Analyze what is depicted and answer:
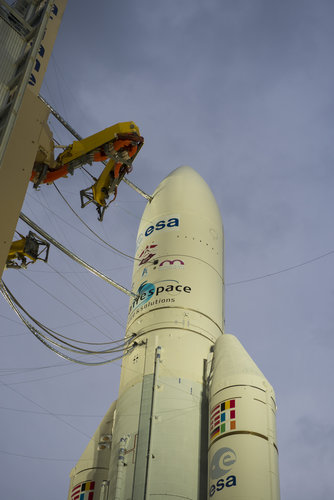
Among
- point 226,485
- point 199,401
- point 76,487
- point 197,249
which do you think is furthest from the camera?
point 197,249

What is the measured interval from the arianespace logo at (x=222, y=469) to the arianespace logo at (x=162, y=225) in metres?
8.21

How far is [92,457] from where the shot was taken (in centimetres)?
1844

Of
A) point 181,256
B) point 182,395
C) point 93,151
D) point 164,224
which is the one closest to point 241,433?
point 182,395

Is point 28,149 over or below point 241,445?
over

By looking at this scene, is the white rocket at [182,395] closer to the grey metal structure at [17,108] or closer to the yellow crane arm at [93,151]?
the yellow crane arm at [93,151]

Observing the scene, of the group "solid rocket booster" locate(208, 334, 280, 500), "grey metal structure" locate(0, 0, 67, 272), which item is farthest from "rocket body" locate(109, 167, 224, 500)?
"grey metal structure" locate(0, 0, 67, 272)

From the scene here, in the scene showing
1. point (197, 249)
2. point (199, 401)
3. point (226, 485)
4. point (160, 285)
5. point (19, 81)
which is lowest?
point (226, 485)

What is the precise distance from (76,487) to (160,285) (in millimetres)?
6620

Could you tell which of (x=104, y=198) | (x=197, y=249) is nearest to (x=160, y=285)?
(x=197, y=249)

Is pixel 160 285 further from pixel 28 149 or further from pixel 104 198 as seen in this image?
pixel 28 149

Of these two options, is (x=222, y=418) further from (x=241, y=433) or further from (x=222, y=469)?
(x=222, y=469)

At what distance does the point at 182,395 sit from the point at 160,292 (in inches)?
134

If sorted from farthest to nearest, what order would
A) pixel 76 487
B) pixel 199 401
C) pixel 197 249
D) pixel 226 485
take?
pixel 197 249 → pixel 76 487 → pixel 199 401 → pixel 226 485

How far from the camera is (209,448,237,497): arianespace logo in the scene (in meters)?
Answer: 14.4
